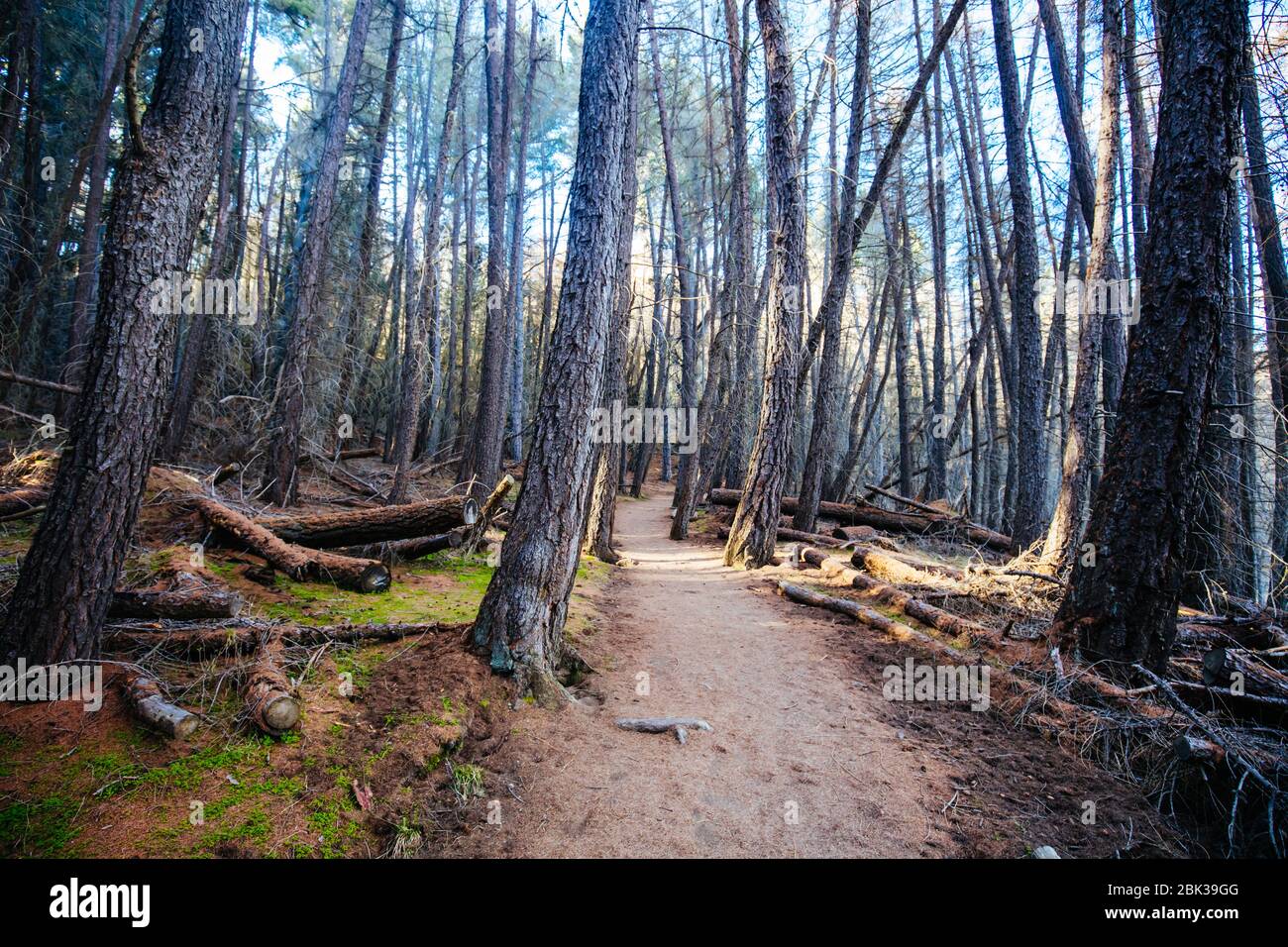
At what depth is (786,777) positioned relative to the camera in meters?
3.59

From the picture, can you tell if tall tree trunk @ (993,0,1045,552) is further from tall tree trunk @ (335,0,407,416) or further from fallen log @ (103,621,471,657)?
tall tree trunk @ (335,0,407,416)

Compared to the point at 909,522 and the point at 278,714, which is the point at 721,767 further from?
the point at 909,522

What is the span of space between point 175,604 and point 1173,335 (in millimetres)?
7537

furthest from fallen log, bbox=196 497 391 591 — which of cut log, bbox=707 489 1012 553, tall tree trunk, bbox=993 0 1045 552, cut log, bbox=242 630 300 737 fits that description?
tall tree trunk, bbox=993 0 1045 552

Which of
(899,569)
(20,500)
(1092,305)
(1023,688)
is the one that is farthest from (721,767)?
(1092,305)

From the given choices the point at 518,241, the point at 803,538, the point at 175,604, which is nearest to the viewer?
the point at 175,604

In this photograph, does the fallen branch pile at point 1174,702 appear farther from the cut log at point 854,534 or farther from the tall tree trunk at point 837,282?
the tall tree trunk at point 837,282

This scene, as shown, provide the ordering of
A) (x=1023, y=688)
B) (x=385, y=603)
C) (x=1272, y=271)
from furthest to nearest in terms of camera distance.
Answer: (x=1272, y=271)
(x=385, y=603)
(x=1023, y=688)

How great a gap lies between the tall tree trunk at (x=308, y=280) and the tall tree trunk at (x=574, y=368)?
268 inches

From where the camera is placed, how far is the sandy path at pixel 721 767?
3.00 metres

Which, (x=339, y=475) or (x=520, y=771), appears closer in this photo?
(x=520, y=771)

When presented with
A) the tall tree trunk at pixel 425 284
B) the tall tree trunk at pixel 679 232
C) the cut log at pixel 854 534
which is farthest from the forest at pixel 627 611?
the tall tree trunk at pixel 679 232
